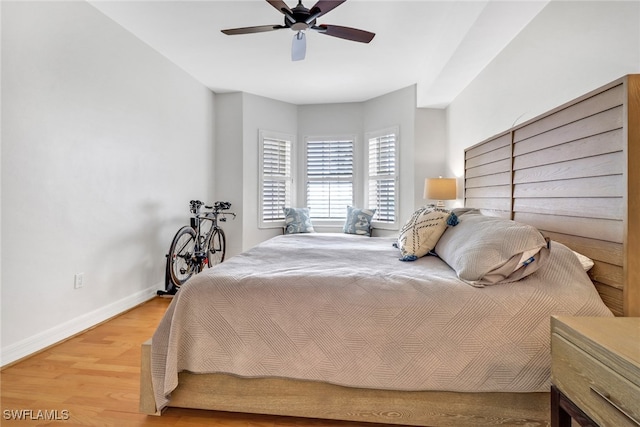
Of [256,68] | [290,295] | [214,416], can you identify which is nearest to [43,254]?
[214,416]

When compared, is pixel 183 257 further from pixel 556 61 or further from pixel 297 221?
pixel 556 61

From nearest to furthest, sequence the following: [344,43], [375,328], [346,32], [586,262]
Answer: [375,328]
[586,262]
[346,32]
[344,43]

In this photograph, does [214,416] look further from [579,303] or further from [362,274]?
[579,303]

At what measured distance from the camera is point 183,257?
Result: 3.68 m

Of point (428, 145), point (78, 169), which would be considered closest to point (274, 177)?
point (428, 145)

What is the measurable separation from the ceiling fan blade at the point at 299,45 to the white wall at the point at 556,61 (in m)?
1.72

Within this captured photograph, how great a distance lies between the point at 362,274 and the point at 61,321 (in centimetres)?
248

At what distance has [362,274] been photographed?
1.63 meters

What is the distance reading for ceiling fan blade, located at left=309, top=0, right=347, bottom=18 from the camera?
2144 mm

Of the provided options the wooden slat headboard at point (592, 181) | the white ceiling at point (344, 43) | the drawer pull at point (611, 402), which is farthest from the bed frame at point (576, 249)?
the white ceiling at point (344, 43)

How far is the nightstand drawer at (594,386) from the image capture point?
0.79m

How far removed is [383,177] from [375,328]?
382 centimetres

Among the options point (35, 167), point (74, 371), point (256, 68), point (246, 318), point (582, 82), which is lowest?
point (74, 371)

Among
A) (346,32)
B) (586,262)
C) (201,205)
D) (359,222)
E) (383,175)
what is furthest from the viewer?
(383,175)
